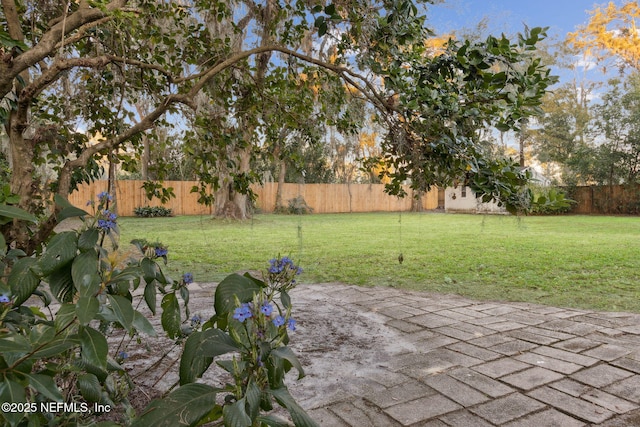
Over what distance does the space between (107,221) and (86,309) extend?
0.34 metres

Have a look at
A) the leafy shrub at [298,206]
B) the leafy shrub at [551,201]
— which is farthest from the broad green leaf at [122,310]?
the leafy shrub at [298,206]

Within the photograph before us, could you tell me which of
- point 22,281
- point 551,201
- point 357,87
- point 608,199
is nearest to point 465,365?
point 551,201

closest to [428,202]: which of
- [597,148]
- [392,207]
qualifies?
[392,207]

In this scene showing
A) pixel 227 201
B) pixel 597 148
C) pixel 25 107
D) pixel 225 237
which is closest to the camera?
pixel 25 107

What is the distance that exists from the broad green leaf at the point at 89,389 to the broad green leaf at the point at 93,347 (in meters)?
0.30

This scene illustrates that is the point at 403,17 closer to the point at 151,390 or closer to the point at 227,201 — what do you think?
the point at 151,390

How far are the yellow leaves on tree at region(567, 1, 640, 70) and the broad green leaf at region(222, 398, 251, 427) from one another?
67.4 ft

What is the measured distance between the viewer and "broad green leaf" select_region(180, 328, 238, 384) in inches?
32.4

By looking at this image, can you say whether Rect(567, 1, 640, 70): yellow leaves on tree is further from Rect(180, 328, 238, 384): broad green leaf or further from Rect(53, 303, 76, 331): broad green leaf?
Rect(53, 303, 76, 331): broad green leaf

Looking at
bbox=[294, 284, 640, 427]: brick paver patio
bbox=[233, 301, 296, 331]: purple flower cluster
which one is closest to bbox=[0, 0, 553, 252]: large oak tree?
bbox=[294, 284, 640, 427]: brick paver patio

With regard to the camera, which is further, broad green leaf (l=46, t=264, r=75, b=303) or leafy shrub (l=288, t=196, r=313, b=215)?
leafy shrub (l=288, t=196, r=313, b=215)

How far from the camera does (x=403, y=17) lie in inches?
82.5

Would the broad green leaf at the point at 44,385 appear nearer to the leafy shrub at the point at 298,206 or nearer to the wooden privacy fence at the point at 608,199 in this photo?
the leafy shrub at the point at 298,206

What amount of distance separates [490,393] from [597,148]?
17.5m
